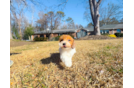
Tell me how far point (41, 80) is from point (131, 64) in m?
1.37

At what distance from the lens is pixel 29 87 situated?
1095mm

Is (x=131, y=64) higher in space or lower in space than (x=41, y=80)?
higher

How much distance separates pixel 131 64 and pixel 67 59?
96 centimetres

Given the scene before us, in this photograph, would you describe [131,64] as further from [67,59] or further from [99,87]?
[67,59]

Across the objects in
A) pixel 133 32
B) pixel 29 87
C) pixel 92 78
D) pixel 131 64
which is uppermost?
pixel 133 32
